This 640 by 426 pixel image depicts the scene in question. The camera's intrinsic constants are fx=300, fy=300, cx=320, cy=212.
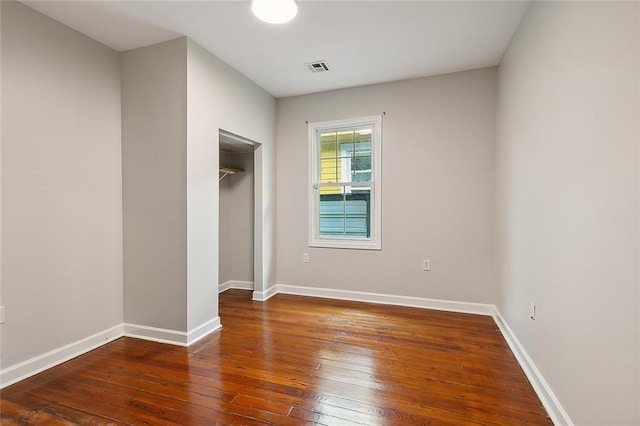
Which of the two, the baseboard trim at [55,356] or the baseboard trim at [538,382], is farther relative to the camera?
the baseboard trim at [55,356]

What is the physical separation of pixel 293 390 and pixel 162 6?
2746 mm

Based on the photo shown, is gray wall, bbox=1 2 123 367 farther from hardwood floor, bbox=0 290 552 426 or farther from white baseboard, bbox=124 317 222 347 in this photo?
hardwood floor, bbox=0 290 552 426

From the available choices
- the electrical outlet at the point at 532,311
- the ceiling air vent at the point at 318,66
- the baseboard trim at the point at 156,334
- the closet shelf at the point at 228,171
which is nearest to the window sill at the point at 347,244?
the closet shelf at the point at 228,171

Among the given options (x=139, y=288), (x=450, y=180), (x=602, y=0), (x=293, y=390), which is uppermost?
(x=602, y=0)

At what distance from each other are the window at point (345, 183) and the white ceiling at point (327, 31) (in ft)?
2.41

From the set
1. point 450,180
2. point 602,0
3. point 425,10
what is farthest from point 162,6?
point 450,180

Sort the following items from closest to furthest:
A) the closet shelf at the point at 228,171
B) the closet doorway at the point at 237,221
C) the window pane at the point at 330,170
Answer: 1. the closet shelf at the point at 228,171
2. the window pane at the point at 330,170
3. the closet doorway at the point at 237,221

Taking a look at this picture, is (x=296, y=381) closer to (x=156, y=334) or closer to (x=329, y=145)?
(x=156, y=334)

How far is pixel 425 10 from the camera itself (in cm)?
217

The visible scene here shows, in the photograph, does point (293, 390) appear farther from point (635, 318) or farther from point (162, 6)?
point (162, 6)

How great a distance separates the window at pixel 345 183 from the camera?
11.8 feet

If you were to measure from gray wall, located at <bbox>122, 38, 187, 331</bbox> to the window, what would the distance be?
5.59ft

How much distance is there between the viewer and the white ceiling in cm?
212

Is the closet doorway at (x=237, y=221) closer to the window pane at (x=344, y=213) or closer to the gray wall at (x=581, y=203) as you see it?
the window pane at (x=344, y=213)
